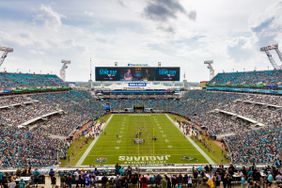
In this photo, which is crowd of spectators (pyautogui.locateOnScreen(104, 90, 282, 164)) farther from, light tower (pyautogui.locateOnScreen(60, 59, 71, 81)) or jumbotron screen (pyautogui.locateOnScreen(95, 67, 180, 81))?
light tower (pyautogui.locateOnScreen(60, 59, 71, 81))

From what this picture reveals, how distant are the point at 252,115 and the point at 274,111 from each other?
3.56 m

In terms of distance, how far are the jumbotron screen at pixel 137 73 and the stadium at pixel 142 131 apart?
0.28m

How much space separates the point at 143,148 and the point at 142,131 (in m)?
10.5

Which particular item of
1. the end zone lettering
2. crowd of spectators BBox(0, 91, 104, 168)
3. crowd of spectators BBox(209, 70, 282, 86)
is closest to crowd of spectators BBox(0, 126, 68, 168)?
crowd of spectators BBox(0, 91, 104, 168)

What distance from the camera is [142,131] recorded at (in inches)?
1800

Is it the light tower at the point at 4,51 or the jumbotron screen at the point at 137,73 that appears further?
the jumbotron screen at the point at 137,73

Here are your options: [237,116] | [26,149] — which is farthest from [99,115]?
[26,149]

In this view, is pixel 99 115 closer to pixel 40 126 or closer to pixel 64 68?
pixel 40 126

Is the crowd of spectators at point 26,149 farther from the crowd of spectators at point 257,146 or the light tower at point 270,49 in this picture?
the light tower at point 270,49

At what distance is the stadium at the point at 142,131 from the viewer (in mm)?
14633

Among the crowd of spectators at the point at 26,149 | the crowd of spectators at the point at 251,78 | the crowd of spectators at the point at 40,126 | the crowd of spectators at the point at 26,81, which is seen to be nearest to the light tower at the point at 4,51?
the crowd of spectators at the point at 26,81

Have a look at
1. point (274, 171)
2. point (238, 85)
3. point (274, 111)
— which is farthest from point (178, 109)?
point (274, 171)

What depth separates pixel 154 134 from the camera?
144 ft

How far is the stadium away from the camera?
1463 centimetres
